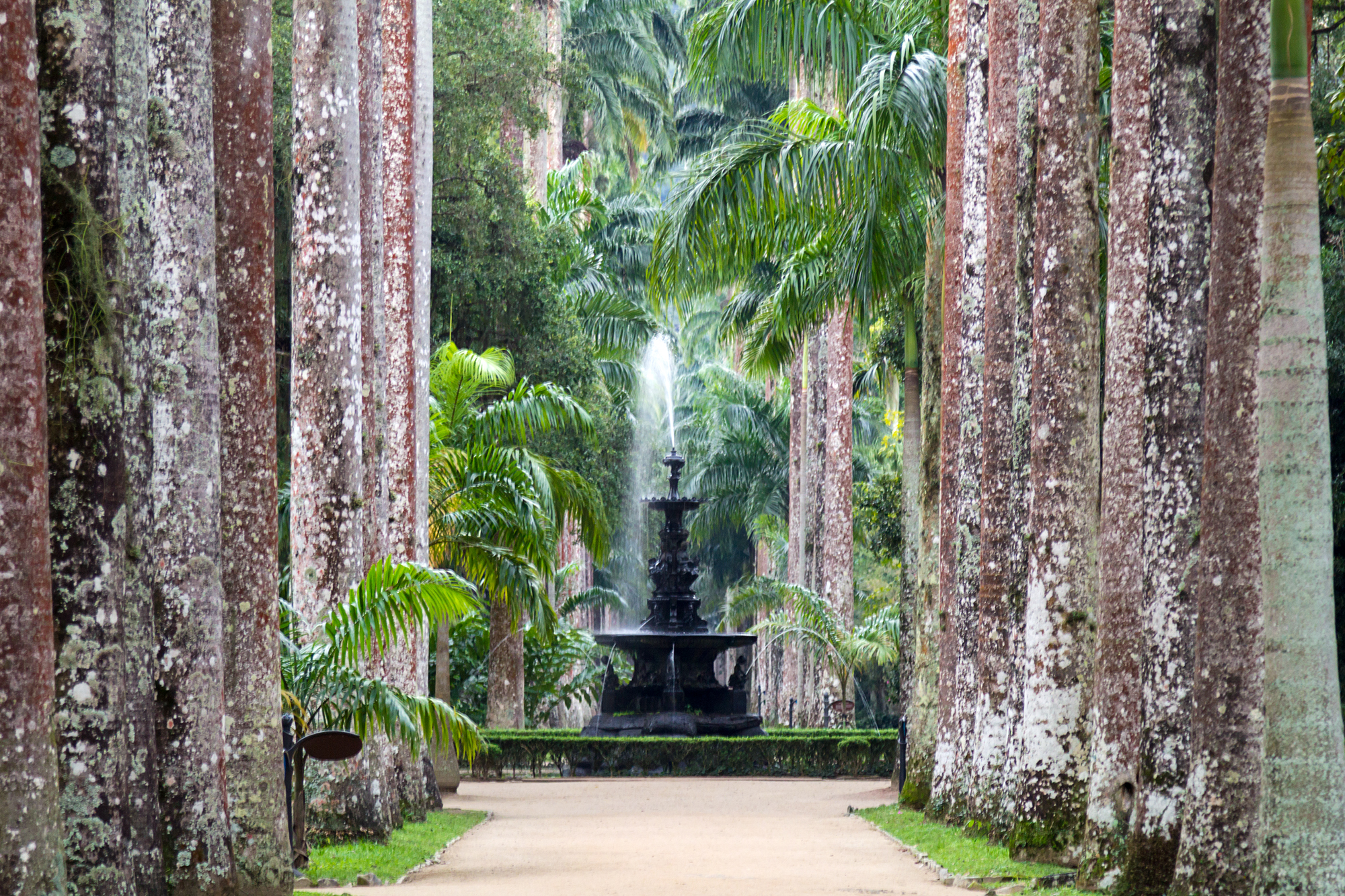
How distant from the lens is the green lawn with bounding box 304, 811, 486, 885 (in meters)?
9.76

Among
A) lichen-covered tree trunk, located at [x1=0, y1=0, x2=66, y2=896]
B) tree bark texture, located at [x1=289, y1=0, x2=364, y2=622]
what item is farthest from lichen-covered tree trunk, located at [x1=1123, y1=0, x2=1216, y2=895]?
tree bark texture, located at [x1=289, y1=0, x2=364, y2=622]

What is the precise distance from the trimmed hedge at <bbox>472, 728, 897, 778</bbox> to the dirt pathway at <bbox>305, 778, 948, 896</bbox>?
2.31 metres

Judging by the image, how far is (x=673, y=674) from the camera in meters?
25.4

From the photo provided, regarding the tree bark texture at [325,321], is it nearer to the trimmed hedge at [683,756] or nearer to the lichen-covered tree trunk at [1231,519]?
the lichen-covered tree trunk at [1231,519]

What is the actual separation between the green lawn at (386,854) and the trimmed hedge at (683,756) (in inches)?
338

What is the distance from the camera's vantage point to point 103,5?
6.26m

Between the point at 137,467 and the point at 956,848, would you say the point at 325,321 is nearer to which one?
the point at 137,467

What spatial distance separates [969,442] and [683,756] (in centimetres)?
1004

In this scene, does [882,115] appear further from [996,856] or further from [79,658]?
[79,658]

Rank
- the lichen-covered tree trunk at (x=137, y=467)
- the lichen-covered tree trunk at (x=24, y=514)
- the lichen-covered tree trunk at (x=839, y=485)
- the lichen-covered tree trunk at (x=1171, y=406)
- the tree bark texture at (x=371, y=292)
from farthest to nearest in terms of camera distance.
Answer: the lichen-covered tree trunk at (x=839, y=485)
the tree bark texture at (x=371, y=292)
the lichen-covered tree trunk at (x=1171, y=406)
the lichen-covered tree trunk at (x=137, y=467)
the lichen-covered tree trunk at (x=24, y=514)

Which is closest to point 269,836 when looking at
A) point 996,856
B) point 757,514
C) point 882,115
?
point 996,856

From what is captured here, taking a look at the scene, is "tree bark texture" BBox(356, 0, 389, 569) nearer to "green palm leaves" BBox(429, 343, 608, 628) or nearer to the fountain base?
"green palm leaves" BBox(429, 343, 608, 628)

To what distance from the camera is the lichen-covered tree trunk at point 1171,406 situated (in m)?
8.08

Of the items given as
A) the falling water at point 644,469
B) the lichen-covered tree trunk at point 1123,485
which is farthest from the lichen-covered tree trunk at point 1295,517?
the falling water at point 644,469
